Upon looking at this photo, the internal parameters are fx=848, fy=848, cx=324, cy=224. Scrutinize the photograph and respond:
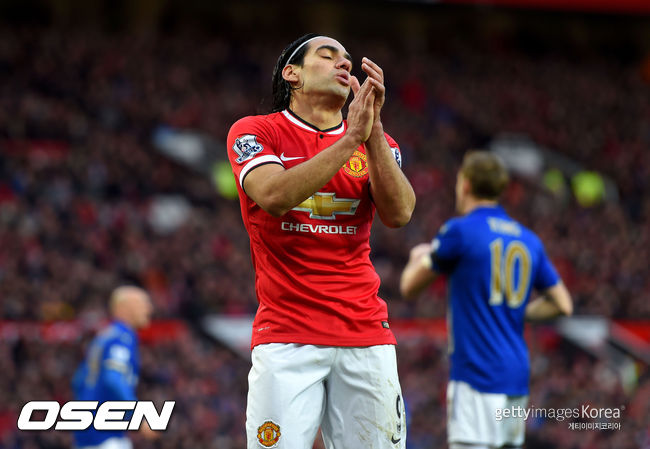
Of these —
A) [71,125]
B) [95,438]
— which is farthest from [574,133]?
[95,438]

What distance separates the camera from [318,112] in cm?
368

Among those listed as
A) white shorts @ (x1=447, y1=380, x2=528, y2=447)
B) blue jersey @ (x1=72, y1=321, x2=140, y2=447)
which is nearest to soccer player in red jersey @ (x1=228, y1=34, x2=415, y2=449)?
white shorts @ (x1=447, y1=380, x2=528, y2=447)

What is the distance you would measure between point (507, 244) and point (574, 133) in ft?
75.2

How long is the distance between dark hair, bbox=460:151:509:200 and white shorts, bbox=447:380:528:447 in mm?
1137

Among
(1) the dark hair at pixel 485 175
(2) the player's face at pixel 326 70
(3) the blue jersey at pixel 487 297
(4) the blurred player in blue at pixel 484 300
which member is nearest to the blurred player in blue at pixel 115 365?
(4) the blurred player in blue at pixel 484 300

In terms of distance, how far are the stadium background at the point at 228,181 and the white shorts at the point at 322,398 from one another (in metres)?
10.5

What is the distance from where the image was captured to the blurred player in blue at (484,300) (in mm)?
4816

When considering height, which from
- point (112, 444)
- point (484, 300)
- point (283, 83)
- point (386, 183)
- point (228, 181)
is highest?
point (283, 83)

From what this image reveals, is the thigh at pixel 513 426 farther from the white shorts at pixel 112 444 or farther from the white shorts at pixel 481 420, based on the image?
the white shorts at pixel 112 444

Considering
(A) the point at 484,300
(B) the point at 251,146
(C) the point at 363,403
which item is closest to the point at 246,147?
(B) the point at 251,146

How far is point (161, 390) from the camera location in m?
14.8

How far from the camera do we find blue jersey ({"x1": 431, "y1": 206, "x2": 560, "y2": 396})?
4.85m

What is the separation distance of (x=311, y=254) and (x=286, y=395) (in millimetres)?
571

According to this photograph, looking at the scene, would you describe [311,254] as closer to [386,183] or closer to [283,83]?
[386,183]
